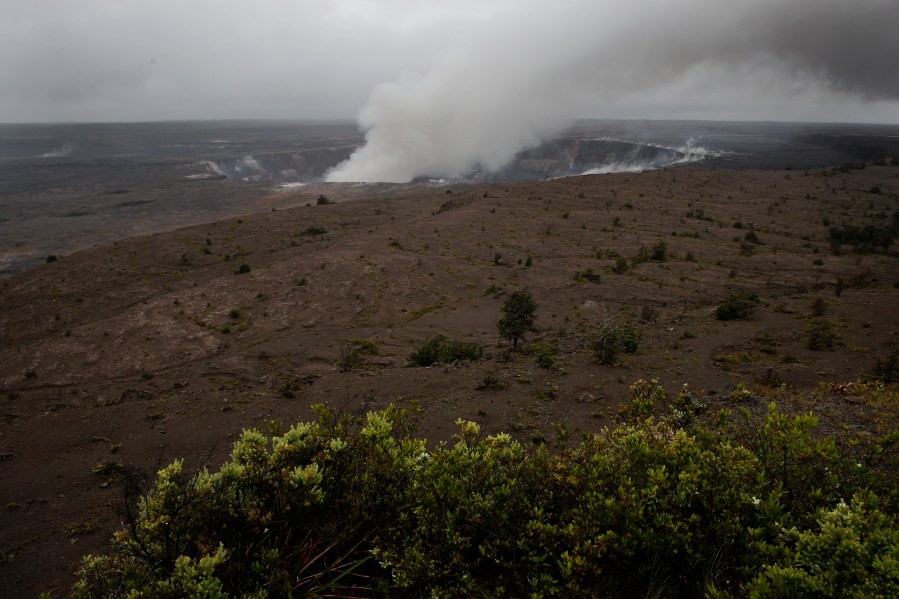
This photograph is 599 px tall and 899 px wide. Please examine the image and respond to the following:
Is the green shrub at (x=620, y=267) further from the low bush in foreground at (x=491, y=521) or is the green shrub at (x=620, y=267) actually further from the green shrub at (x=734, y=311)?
the low bush in foreground at (x=491, y=521)

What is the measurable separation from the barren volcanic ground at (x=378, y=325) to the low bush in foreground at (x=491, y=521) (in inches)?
60.5

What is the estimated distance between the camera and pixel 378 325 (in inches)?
792

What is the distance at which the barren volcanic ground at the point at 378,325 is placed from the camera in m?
9.84

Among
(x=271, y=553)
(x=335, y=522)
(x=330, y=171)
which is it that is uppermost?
(x=330, y=171)

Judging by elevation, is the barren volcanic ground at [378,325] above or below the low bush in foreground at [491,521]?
below

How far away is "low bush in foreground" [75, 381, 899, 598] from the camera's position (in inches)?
131

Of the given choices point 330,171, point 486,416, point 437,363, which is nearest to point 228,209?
point 330,171

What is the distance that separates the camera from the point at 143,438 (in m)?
10.4

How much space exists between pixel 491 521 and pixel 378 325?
55.0ft

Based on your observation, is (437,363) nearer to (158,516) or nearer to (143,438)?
(143,438)

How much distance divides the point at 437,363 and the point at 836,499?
34.3ft

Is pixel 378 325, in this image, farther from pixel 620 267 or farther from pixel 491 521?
pixel 491 521

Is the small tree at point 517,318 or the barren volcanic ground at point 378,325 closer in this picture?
the barren volcanic ground at point 378,325

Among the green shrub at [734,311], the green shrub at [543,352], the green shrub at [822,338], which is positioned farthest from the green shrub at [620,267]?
the green shrub at [822,338]
